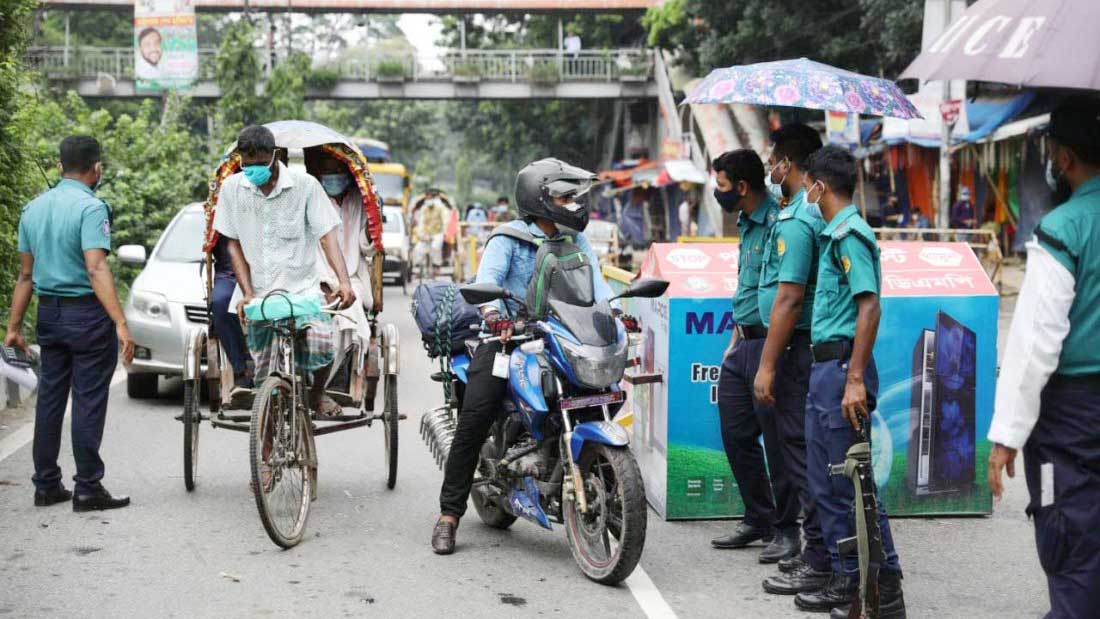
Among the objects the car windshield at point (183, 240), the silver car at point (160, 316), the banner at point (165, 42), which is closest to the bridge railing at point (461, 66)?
the banner at point (165, 42)

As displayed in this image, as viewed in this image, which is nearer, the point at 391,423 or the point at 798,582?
the point at 798,582

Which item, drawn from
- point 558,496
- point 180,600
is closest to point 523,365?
point 558,496

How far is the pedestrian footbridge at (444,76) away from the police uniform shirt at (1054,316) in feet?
145

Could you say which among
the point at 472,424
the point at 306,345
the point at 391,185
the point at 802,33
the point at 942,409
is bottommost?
A: the point at 942,409

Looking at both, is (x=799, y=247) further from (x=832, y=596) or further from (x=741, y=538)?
(x=741, y=538)

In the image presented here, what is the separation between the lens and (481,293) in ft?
17.3

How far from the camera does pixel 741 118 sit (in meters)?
38.2

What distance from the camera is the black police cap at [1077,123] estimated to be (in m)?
3.79

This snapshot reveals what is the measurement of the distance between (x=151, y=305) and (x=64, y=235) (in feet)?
13.0

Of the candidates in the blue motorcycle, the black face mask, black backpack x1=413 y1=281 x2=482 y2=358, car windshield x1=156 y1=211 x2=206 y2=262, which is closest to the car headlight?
car windshield x1=156 y1=211 x2=206 y2=262

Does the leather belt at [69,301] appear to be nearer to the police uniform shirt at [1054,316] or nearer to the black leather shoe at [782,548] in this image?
the black leather shoe at [782,548]

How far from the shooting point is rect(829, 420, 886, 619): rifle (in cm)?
470

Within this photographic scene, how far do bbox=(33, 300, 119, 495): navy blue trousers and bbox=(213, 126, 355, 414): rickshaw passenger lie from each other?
0.82 meters

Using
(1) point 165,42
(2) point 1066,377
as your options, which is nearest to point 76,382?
(2) point 1066,377
